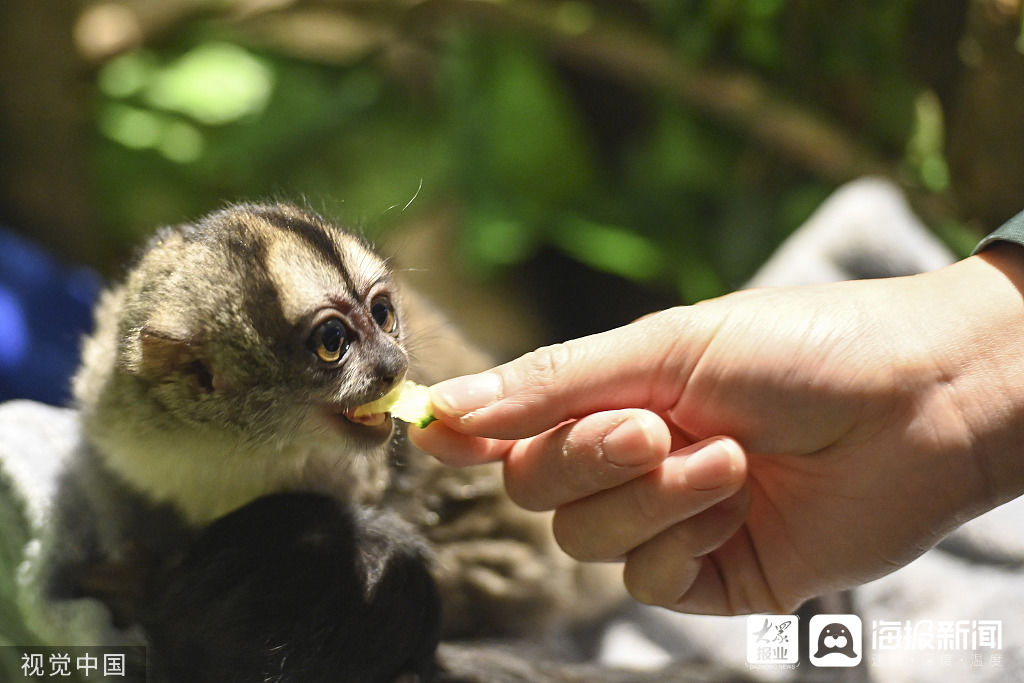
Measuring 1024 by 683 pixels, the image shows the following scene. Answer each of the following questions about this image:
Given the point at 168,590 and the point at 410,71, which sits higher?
the point at 410,71

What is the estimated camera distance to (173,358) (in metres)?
1.69

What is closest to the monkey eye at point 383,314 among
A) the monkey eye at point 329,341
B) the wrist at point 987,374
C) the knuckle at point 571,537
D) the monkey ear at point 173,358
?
the monkey eye at point 329,341

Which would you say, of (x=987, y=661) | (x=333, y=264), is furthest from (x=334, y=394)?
(x=987, y=661)

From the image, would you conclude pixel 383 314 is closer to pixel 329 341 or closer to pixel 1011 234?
pixel 329 341

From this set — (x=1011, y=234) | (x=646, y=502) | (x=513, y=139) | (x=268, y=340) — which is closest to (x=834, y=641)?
(x=646, y=502)

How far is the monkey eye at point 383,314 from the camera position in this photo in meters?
1.78

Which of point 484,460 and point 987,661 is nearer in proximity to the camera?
point 484,460

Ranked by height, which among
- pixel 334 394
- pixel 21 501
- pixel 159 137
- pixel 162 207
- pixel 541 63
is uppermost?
pixel 541 63

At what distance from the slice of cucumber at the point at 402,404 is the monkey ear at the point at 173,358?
27 cm

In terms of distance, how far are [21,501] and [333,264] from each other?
76cm

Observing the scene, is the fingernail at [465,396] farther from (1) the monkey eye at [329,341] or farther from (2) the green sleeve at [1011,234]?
(2) the green sleeve at [1011,234]

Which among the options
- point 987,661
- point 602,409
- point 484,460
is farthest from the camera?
point 987,661

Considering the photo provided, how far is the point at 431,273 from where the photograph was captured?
14.0ft

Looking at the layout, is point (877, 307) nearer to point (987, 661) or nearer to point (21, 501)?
point (987, 661)
